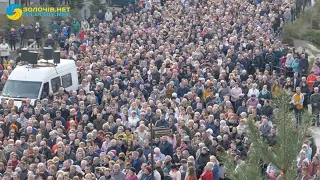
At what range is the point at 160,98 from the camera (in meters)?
24.9

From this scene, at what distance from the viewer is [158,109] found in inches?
899

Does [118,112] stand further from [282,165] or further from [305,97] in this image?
[282,165]

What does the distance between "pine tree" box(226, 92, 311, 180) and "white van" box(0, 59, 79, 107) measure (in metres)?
15.5

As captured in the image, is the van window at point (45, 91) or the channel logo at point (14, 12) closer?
the van window at point (45, 91)

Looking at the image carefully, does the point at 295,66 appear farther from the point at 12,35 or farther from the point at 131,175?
the point at 131,175

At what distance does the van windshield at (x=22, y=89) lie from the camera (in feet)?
82.8

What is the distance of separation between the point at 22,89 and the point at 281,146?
1652 centimetres

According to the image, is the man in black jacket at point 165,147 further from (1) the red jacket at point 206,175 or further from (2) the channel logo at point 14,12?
(2) the channel logo at point 14,12

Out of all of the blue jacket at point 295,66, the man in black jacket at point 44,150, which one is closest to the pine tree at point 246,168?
the man in black jacket at point 44,150

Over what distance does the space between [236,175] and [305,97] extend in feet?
51.0

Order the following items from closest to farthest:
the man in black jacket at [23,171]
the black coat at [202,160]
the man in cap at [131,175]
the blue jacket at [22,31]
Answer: the man in cap at [131,175], the man in black jacket at [23,171], the black coat at [202,160], the blue jacket at [22,31]

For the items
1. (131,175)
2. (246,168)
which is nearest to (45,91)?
(131,175)

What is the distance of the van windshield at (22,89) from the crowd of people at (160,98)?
1.67 ft

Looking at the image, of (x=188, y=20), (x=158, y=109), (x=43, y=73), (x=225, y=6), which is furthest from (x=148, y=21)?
(x=158, y=109)
